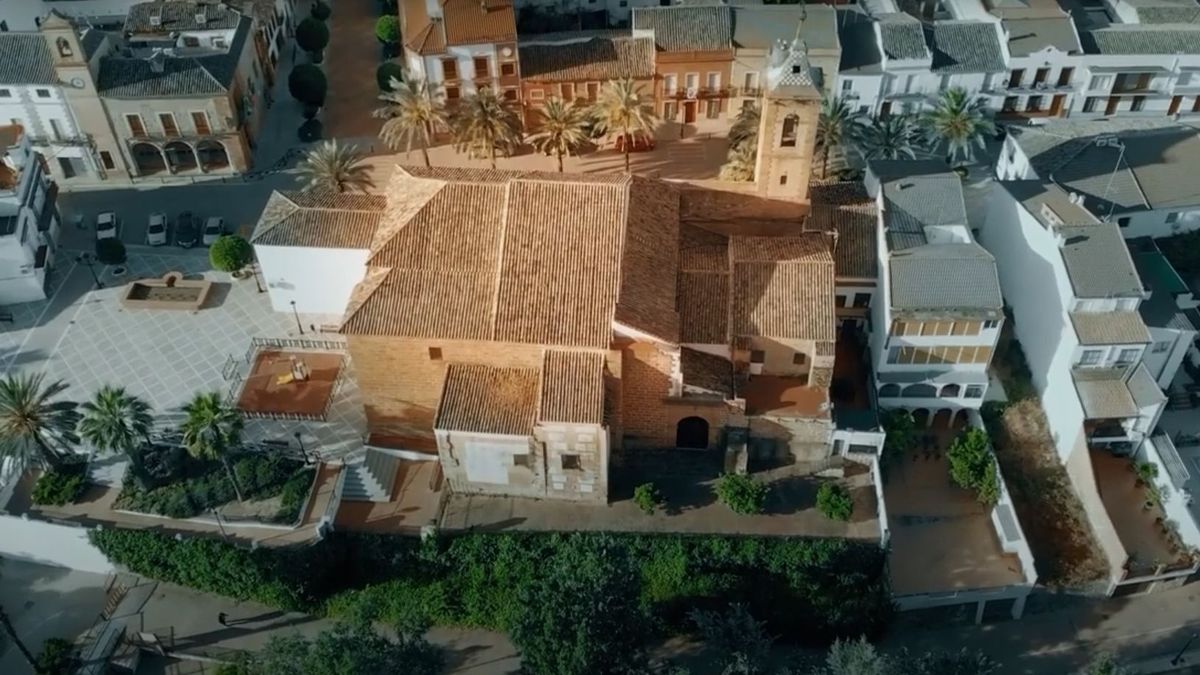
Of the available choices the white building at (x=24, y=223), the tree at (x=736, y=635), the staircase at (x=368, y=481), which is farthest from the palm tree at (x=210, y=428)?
the tree at (x=736, y=635)

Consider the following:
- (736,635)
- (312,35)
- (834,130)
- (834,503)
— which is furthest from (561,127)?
(736,635)

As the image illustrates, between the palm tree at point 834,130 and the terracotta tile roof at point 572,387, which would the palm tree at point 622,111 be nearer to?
the palm tree at point 834,130


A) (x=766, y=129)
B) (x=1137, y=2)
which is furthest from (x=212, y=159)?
(x=1137, y=2)

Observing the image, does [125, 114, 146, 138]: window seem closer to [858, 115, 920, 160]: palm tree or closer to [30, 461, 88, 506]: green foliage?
[30, 461, 88, 506]: green foliage

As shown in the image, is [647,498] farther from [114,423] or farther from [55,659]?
[55,659]

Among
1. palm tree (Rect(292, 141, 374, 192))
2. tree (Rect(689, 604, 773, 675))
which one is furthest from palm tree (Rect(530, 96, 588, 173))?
tree (Rect(689, 604, 773, 675))
